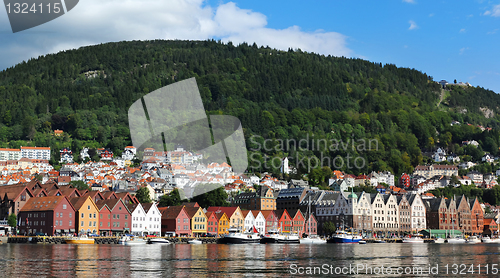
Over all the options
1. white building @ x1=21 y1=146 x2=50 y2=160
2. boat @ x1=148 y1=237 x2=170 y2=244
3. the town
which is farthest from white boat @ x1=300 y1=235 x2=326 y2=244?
white building @ x1=21 y1=146 x2=50 y2=160

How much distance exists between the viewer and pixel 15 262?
36469 millimetres

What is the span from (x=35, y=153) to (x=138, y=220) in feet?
331

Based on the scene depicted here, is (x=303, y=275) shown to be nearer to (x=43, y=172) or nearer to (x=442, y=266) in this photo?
(x=442, y=266)

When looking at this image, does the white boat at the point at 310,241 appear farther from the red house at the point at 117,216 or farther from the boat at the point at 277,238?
the red house at the point at 117,216

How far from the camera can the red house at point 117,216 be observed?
78812 millimetres

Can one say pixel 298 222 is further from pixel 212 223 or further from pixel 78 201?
pixel 78 201

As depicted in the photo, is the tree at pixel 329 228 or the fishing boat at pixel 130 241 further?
the tree at pixel 329 228

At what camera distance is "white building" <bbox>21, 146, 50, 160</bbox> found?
16962cm

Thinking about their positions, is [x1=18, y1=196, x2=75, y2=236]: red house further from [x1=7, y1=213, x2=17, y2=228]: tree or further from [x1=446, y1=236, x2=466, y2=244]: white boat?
[x1=446, y1=236, x2=466, y2=244]: white boat

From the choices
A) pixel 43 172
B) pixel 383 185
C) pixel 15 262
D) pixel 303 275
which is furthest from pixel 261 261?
pixel 43 172

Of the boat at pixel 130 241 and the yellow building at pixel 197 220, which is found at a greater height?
the yellow building at pixel 197 220

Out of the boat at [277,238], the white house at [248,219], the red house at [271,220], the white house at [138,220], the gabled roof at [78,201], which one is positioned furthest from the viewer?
the red house at [271,220]

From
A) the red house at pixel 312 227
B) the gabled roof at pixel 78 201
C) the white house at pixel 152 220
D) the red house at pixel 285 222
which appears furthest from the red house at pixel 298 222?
the gabled roof at pixel 78 201

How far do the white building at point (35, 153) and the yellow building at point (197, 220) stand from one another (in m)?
99.2
